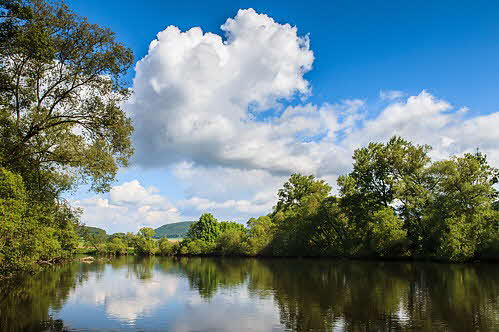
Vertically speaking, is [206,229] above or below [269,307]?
above

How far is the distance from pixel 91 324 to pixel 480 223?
51.9 meters

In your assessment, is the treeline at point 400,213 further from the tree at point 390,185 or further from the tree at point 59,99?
the tree at point 59,99

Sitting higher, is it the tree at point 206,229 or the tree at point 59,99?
the tree at point 59,99

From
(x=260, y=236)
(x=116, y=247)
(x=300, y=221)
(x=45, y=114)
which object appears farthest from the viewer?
(x=116, y=247)

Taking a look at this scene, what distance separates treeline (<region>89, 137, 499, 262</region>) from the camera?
52.2 meters

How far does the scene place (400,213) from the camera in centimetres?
6612

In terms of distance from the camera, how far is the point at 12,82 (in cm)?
2109

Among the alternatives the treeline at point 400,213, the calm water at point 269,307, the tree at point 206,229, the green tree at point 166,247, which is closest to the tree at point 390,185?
the treeline at point 400,213

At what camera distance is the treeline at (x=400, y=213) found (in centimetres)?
5225

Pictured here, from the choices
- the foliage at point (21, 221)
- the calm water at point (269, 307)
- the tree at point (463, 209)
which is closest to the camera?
the calm water at point (269, 307)

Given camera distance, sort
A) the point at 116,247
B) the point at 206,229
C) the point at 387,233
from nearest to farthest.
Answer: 1. the point at 387,233
2. the point at 206,229
3. the point at 116,247

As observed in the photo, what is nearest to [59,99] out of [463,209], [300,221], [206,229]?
[463,209]

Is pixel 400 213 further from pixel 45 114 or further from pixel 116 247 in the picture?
pixel 116 247

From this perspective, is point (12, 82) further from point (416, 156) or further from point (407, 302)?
point (416, 156)
